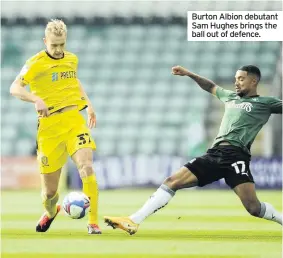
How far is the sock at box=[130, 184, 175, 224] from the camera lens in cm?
787

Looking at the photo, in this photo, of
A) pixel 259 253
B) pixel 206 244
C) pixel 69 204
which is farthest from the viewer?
pixel 69 204

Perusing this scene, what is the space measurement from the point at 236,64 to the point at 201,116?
2.72 m

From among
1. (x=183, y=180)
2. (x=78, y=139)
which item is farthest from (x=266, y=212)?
(x=78, y=139)

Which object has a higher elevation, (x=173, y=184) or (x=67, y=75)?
(x=67, y=75)

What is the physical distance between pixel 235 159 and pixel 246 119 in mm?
416

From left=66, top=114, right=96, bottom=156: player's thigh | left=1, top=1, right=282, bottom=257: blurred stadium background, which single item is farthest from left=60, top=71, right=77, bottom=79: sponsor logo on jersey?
left=1, top=1, right=282, bottom=257: blurred stadium background

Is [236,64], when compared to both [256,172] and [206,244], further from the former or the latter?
[206,244]

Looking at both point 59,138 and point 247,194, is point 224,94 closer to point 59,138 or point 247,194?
point 247,194

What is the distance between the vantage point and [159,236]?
26.9 ft

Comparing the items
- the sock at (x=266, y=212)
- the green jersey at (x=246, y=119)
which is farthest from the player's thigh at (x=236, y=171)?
the sock at (x=266, y=212)

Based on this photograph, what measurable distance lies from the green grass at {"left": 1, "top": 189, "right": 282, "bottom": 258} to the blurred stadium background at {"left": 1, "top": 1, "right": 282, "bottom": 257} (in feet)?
30.8

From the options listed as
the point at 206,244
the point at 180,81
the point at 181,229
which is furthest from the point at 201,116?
the point at 206,244

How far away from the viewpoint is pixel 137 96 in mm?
26031

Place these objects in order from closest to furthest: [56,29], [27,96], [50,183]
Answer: [27,96] < [56,29] < [50,183]
